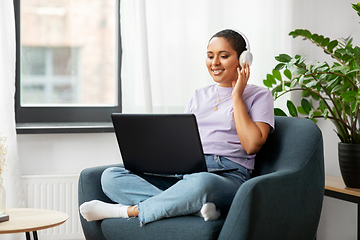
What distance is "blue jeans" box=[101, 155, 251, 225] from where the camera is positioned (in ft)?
4.08

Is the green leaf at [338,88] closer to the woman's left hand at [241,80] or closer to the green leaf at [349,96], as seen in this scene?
the green leaf at [349,96]

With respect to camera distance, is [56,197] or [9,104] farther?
[56,197]

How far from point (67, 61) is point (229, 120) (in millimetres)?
1233

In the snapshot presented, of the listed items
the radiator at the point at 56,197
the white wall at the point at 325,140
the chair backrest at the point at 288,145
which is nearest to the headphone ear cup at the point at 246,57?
the chair backrest at the point at 288,145

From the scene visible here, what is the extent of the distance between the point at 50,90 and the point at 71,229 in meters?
0.83

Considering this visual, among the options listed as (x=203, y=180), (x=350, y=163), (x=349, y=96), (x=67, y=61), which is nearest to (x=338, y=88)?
(x=349, y=96)

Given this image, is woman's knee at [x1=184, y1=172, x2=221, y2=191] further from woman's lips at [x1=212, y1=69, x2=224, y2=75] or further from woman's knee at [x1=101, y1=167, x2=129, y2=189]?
woman's lips at [x1=212, y1=69, x2=224, y2=75]

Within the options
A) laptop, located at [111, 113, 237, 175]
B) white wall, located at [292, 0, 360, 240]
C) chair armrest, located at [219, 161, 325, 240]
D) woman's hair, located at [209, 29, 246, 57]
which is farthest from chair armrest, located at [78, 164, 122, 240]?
white wall, located at [292, 0, 360, 240]

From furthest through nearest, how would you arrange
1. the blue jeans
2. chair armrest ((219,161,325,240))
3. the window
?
the window → the blue jeans → chair armrest ((219,161,325,240))

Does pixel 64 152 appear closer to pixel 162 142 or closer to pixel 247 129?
pixel 162 142

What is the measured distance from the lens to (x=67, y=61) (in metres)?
2.35

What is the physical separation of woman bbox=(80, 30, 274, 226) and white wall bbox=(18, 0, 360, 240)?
76 cm

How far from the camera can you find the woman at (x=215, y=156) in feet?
4.12

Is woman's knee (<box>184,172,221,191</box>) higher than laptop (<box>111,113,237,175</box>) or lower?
lower
